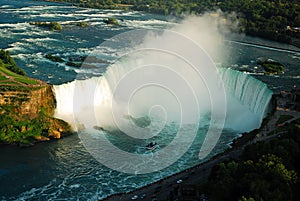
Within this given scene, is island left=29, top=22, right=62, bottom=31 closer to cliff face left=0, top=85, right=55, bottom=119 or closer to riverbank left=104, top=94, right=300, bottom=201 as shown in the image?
cliff face left=0, top=85, right=55, bottom=119

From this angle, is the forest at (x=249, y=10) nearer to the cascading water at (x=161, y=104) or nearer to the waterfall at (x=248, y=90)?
the cascading water at (x=161, y=104)

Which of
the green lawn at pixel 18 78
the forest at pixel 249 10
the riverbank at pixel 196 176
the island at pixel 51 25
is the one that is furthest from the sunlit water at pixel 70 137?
the forest at pixel 249 10

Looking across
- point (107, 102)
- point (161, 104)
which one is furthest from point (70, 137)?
point (161, 104)

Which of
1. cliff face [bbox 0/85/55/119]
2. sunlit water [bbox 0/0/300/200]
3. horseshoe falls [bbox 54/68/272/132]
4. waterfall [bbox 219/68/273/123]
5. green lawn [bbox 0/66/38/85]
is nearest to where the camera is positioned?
sunlit water [bbox 0/0/300/200]

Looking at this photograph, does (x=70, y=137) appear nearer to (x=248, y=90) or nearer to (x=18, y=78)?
(x=18, y=78)

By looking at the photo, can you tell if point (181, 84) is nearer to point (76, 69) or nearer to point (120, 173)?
point (76, 69)

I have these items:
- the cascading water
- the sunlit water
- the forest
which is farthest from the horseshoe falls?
the forest
